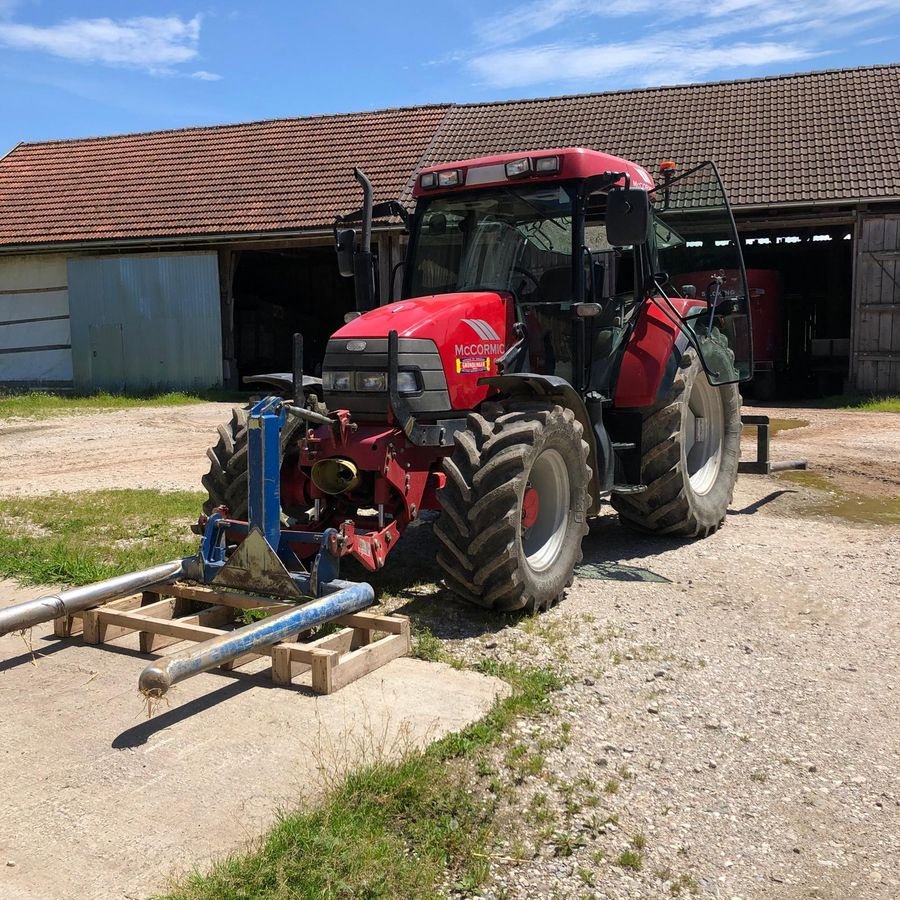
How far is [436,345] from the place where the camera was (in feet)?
17.4

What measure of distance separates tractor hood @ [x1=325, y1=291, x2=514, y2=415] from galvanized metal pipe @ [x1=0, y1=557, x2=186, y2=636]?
1.33m

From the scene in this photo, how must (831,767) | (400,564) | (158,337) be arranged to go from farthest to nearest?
(158,337) < (400,564) < (831,767)

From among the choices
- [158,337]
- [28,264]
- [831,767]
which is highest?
[28,264]

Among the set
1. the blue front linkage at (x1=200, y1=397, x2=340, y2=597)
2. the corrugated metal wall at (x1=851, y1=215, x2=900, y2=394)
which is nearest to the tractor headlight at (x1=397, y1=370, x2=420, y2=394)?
the blue front linkage at (x1=200, y1=397, x2=340, y2=597)

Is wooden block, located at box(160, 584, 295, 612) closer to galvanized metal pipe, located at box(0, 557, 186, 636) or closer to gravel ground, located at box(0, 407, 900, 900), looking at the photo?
galvanized metal pipe, located at box(0, 557, 186, 636)

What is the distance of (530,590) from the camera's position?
4.98m

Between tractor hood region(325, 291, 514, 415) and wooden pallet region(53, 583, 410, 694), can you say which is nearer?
wooden pallet region(53, 583, 410, 694)

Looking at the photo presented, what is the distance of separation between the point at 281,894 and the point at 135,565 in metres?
3.79

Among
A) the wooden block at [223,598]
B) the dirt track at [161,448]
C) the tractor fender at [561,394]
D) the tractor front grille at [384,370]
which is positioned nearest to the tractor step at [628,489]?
the tractor fender at [561,394]

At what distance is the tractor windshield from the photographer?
594cm

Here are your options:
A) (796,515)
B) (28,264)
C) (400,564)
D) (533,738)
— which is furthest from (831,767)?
(28,264)

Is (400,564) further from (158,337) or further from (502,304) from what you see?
(158,337)

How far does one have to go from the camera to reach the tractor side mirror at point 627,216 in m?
5.33

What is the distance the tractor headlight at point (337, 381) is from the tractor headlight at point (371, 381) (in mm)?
59
